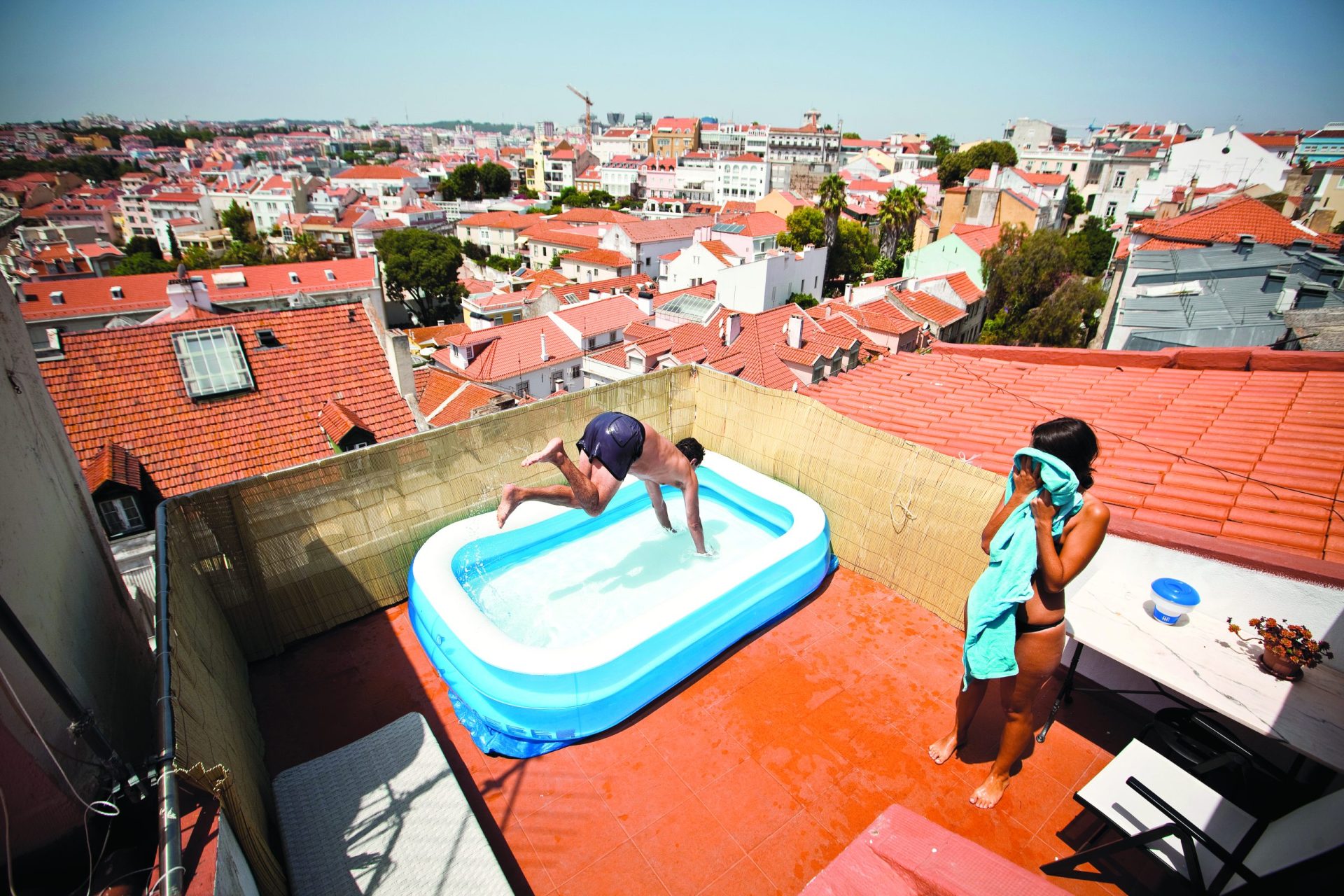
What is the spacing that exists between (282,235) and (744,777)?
73.0 m

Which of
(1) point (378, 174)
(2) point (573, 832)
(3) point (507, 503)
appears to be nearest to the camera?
(2) point (573, 832)

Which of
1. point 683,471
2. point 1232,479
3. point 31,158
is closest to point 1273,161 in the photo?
point 1232,479

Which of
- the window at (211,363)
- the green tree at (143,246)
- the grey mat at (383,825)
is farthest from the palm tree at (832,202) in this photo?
the green tree at (143,246)

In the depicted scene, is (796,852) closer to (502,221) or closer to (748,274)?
(748,274)

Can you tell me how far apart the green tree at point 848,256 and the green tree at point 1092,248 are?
11.9 meters

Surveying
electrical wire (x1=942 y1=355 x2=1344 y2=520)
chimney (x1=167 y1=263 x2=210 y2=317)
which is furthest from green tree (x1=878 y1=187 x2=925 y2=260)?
chimney (x1=167 y1=263 x2=210 y2=317)

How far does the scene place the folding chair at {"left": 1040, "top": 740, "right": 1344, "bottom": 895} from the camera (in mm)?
2287

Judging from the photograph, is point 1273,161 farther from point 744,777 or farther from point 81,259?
point 81,259

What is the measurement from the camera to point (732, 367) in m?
15.5

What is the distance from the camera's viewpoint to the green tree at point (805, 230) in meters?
37.4

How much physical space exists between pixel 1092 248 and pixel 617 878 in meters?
40.9

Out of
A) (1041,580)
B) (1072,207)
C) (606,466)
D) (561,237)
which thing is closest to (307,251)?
(561,237)

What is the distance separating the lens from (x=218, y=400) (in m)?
7.17

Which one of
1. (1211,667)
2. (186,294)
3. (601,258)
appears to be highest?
(1211,667)
